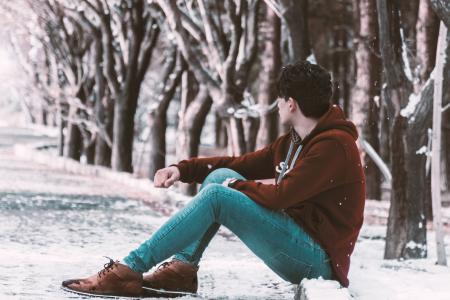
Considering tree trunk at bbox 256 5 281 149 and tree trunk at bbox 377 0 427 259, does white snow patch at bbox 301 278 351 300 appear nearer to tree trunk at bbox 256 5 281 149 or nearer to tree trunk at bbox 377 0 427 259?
tree trunk at bbox 377 0 427 259

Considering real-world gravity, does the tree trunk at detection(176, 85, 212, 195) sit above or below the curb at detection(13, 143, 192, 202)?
above

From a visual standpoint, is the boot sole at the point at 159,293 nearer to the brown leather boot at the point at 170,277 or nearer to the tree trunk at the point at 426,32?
the brown leather boot at the point at 170,277

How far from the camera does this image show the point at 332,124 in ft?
16.9

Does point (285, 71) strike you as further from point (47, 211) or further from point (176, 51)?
point (176, 51)

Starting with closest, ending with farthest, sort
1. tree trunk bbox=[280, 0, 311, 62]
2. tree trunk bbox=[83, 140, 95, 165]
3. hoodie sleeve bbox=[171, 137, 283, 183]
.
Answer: hoodie sleeve bbox=[171, 137, 283, 183] → tree trunk bbox=[280, 0, 311, 62] → tree trunk bbox=[83, 140, 95, 165]

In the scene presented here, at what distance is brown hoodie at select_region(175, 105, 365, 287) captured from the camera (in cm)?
500

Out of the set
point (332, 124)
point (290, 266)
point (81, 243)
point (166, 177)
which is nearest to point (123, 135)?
point (81, 243)

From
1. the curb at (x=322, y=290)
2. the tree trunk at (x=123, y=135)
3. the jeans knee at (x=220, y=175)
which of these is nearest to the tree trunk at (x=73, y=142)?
the tree trunk at (x=123, y=135)

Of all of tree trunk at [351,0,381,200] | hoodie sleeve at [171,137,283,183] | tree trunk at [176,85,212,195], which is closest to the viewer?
hoodie sleeve at [171,137,283,183]

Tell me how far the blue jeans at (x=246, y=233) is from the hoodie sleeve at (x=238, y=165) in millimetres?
544

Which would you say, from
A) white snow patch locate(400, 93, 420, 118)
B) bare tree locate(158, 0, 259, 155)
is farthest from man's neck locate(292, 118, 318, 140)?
bare tree locate(158, 0, 259, 155)

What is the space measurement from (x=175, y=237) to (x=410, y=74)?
413 centimetres

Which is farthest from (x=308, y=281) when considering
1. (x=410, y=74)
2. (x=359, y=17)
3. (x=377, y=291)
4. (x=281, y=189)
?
(x=359, y=17)

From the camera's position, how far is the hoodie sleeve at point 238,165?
19.1 feet
